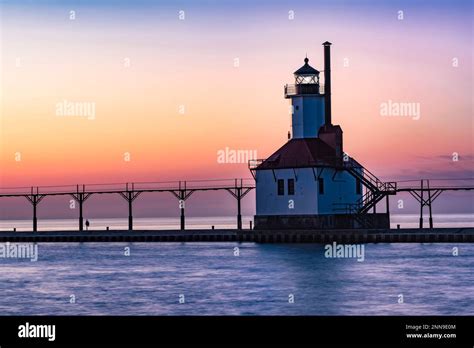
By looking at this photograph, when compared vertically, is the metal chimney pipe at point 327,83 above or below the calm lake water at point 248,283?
above

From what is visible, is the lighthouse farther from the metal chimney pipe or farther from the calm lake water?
the calm lake water

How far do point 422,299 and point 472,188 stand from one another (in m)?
41.6

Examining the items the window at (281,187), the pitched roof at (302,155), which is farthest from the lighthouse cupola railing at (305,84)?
the window at (281,187)

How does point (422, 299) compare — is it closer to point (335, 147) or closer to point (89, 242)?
point (335, 147)

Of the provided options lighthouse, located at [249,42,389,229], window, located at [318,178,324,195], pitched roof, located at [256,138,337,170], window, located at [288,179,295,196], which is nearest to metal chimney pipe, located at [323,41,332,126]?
lighthouse, located at [249,42,389,229]

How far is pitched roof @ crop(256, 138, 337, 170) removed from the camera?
6869cm

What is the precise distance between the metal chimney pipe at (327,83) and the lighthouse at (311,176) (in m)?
0.09

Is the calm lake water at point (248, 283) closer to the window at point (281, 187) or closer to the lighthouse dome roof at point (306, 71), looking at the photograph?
the window at point (281, 187)

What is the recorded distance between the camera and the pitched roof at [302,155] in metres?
68.7

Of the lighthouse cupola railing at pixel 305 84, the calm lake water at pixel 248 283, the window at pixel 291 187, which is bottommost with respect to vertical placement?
the calm lake water at pixel 248 283
